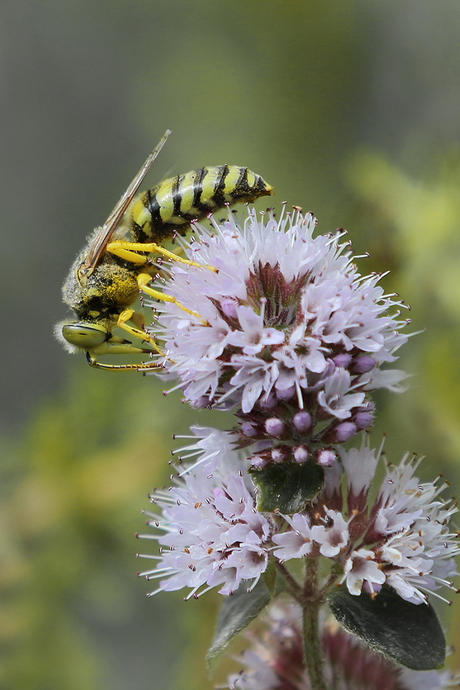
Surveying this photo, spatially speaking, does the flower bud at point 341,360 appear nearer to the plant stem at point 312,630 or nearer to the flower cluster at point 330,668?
the plant stem at point 312,630

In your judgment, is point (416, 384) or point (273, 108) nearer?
point (416, 384)

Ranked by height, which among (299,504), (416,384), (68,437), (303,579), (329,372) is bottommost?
(68,437)

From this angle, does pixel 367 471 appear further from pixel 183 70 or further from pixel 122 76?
pixel 122 76

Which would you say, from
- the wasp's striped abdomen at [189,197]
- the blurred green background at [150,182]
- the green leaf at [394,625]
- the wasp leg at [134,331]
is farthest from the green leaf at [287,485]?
the wasp's striped abdomen at [189,197]

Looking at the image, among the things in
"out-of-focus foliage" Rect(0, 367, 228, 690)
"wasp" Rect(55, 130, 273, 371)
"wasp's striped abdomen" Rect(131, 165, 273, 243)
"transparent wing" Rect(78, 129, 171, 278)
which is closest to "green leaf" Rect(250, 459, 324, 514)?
"wasp" Rect(55, 130, 273, 371)

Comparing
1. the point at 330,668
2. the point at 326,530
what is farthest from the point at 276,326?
the point at 330,668

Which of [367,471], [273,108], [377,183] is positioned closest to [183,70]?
[273,108]
